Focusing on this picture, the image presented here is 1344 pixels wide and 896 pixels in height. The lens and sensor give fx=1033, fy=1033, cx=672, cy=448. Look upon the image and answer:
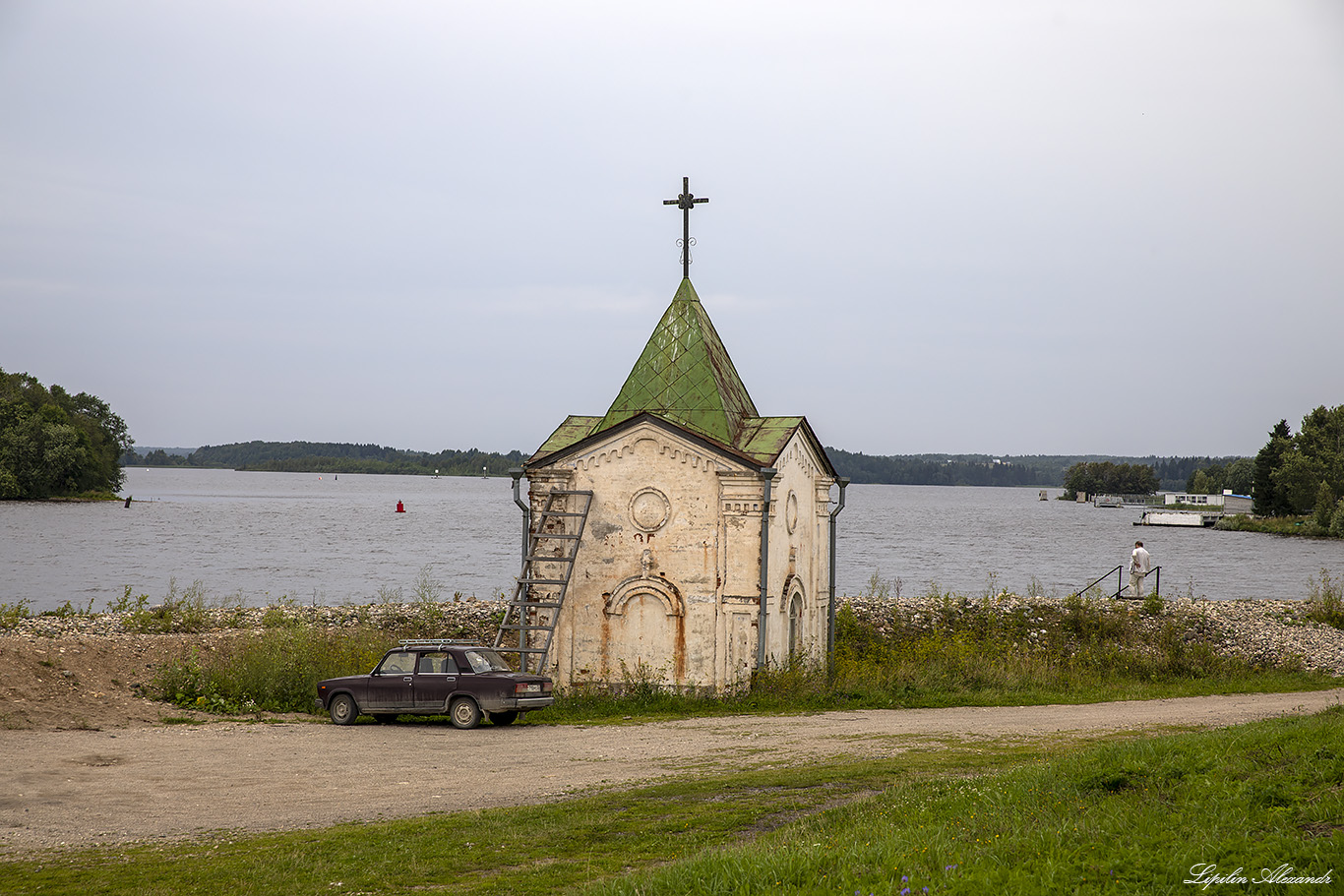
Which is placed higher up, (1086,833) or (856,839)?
(1086,833)

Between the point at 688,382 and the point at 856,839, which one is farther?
the point at 688,382

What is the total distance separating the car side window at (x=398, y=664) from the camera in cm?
1745

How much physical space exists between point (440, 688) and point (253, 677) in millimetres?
4264

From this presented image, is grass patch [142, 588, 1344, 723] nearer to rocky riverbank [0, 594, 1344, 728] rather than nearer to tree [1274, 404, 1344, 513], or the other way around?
rocky riverbank [0, 594, 1344, 728]

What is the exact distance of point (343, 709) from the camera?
17.5 metres

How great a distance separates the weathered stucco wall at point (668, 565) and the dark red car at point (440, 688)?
2.26 meters

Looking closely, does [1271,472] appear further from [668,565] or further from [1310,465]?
[668,565]

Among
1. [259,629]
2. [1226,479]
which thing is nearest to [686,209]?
[259,629]

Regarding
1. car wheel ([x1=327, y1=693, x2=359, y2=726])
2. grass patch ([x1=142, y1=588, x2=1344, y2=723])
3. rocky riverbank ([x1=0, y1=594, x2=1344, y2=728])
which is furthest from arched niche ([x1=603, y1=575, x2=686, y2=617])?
rocky riverbank ([x1=0, y1=594, x2=1344, y2=728])

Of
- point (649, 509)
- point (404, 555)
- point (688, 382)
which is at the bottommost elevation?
point (404, 555)

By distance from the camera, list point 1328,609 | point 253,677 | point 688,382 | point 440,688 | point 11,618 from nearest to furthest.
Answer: point 440,688
point 253,677
point 688,382
point 11,618
point 1328,609

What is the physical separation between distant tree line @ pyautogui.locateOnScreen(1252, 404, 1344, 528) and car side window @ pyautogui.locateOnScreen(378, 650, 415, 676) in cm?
9435

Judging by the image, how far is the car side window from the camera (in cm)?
1745

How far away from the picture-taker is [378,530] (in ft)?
314
